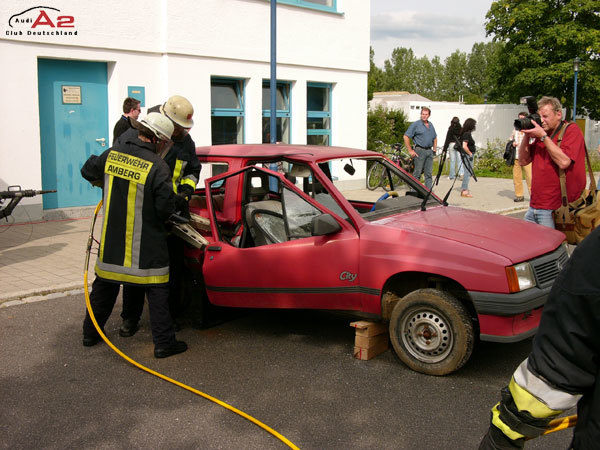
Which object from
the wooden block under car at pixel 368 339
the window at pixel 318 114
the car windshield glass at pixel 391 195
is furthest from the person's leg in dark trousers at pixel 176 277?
the window at pixel 318 114

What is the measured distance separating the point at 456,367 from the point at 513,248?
92 cm

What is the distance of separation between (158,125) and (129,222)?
777 millimetres

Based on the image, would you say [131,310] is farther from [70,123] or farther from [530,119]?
[70,123]

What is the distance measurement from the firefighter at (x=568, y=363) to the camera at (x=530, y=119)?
168 inches

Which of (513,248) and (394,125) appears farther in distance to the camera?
(394,125)

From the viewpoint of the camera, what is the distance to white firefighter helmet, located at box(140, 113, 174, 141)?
5.06 meters

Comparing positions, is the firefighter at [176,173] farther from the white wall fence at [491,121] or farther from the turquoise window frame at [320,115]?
the white wall fence at [491,121]

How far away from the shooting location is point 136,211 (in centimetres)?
505

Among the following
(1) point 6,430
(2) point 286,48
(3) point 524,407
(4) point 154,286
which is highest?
(2) point 286,48

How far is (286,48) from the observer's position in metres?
14.4

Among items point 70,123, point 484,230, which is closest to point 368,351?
point 484,230

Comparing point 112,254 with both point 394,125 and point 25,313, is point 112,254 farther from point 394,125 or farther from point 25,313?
point 394,125

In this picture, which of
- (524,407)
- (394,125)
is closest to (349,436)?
(524,407)

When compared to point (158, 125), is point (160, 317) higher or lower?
lower
